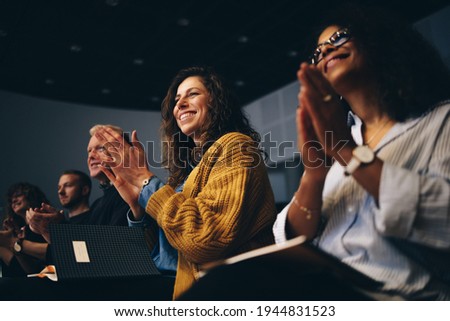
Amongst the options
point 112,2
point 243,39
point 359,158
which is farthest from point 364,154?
point 243,39

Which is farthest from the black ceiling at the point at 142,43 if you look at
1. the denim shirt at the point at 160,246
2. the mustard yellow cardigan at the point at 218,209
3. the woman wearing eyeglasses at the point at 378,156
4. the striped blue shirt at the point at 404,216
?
the striped blue shirt at the point at 404,216

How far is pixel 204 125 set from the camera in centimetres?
158

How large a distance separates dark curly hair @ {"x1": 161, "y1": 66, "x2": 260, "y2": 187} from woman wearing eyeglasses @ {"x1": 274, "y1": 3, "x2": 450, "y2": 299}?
0.59 meters

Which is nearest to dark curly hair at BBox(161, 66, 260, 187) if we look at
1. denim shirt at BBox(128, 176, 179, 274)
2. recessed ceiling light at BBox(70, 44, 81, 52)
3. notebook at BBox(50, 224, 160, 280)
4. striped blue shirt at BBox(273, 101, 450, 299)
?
denim shirt at BBox(128, 176, 179, 274)

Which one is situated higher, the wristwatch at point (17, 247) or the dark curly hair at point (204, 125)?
the dark curly hair at point (204, 125)

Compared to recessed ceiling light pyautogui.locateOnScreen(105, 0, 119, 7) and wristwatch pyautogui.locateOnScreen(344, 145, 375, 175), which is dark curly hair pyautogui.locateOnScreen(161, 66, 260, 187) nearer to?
wristwatch pyautogui.locateOnScreen(344, 145, 375, 175)

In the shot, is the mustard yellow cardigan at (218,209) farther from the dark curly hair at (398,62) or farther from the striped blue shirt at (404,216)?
the dark curly hair at (398,62)

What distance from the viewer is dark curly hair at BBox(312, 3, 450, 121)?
0.88 m

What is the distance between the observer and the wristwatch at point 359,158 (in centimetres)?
74

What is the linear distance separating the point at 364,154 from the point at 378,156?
0.35ft

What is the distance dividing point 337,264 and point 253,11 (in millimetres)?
4318

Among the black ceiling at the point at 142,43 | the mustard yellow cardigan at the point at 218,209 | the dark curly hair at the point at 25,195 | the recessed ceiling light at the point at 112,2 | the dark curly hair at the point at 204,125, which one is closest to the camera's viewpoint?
the mustard yellow cardigan at the point at 218,209

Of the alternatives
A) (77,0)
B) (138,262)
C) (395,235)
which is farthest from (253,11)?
(395,235)

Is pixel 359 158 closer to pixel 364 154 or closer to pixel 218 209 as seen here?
pixel 364 154
